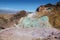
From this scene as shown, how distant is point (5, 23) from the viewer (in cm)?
190

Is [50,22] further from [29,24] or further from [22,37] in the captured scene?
[22,37]

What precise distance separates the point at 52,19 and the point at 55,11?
115 mm

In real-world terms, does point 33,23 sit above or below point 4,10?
below

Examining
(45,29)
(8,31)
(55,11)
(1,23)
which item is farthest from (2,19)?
(55,11)

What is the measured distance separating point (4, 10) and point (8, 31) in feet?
0.99

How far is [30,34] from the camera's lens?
1.83 m

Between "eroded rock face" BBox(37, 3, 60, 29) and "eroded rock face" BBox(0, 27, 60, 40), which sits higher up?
"eroded rock face" BBox(37, 3, 60, 29)

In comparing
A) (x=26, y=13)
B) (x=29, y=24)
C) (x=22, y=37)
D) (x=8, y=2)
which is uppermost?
(x=8, y=2)

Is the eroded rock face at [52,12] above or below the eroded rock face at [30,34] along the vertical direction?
above

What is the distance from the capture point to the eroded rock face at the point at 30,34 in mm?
1777

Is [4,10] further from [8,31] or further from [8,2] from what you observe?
[8,31]

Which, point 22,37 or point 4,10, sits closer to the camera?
point 22,37

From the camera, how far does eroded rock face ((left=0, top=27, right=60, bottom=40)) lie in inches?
70.0

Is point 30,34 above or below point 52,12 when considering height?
below
